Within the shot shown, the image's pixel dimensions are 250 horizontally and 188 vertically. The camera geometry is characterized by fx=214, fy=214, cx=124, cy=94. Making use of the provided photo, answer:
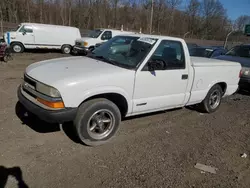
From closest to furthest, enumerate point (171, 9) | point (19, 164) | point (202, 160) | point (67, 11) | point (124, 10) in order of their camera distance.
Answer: point (19, 164)
point (202, 160)
point (67, 11)
point (124, 10)
point (171, 9)

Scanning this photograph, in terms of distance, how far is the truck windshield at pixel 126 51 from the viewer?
381 cm

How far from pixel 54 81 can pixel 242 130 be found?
A: 4.10 meters

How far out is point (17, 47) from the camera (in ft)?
47.5

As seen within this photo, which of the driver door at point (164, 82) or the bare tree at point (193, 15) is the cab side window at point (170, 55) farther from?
the bare tree at point (193, 15)

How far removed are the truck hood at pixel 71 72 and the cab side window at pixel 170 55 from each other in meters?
0.83

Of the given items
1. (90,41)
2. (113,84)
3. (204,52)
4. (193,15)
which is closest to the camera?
(113,84)

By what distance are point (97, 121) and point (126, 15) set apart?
1937 inches

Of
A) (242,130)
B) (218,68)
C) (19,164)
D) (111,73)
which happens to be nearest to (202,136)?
(242,130)

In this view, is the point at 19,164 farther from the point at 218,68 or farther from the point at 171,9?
the point at 171,9

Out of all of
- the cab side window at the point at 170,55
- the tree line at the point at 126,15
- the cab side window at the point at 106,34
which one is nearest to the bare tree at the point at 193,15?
the tree line at the point at 126,15

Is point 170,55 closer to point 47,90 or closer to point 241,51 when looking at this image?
point 47,90

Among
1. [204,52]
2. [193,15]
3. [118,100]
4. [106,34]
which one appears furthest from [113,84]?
[193,15]

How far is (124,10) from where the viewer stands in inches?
1917

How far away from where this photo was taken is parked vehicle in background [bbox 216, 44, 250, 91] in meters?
7.15
